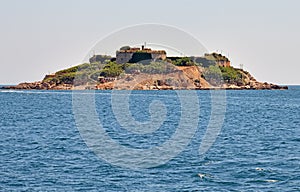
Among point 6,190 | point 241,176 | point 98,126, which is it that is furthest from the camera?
point 98,126

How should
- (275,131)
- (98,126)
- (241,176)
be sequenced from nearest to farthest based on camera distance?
1. (241,176)
2. (275,131)
3. (98,126)

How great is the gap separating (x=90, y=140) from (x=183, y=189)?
2316 centimetres

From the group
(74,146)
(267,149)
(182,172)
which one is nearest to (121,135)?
(74,146)

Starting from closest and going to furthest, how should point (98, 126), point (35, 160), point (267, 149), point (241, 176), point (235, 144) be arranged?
point (241, 176) → point (35, 160) → point (267, 149) → point (235, 144) → point (98, 126)

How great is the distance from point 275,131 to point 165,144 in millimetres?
18949

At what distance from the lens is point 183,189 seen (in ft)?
108

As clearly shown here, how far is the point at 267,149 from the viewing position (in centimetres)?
4847

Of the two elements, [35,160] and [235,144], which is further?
[235,144]

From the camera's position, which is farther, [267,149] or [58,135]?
[58,135]

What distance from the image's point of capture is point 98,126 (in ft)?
234

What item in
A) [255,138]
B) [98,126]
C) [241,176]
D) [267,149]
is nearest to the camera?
[241,176]

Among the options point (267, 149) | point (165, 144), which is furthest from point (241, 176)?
point (165, 144)

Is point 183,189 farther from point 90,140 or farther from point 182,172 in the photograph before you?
point 90,140

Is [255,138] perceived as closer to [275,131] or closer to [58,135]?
[275,131]
